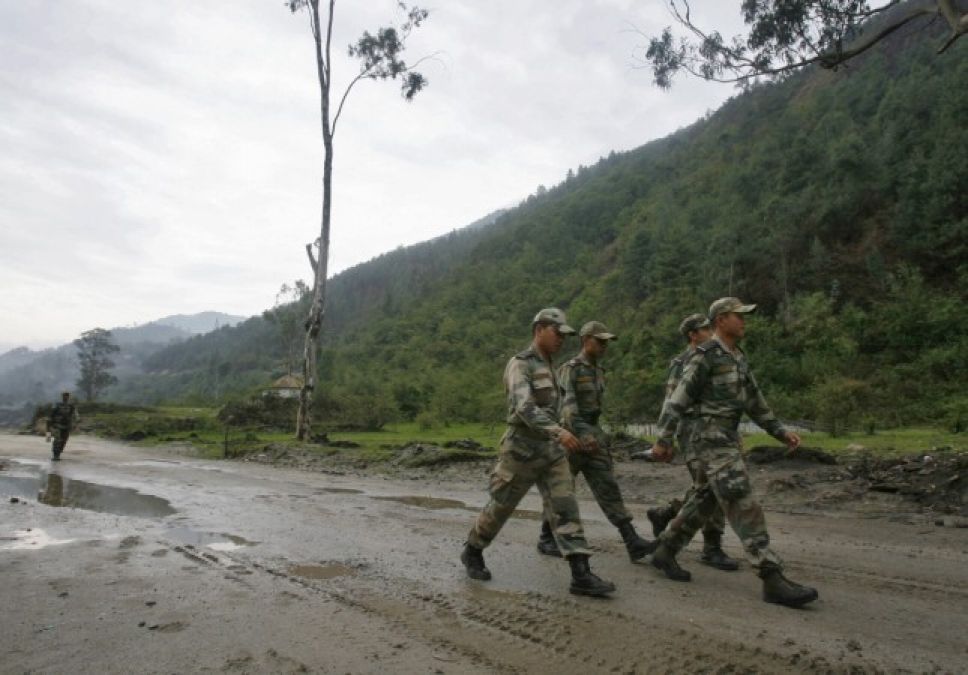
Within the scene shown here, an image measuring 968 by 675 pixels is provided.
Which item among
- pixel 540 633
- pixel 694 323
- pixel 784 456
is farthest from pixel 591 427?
pixel 784 456

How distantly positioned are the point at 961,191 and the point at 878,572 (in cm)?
4311

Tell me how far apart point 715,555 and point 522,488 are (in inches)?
70.5

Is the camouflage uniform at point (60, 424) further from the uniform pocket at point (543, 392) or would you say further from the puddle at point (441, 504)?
the uniform pocket at point (543, 392)

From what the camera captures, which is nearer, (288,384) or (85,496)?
(85,496)

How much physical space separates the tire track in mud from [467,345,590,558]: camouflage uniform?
533 mm

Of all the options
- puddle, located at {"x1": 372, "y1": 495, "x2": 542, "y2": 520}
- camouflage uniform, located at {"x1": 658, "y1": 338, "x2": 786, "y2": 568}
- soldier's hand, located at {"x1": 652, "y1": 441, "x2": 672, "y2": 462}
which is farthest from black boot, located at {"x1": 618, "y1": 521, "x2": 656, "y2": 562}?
puddle, located at {"x1": 372, "y1": 495, "x2": 542, "y2": 520}

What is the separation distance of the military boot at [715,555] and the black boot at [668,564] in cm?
49

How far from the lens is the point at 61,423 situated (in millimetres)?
16641

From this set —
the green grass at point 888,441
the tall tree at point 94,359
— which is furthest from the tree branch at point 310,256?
the tall tree at point 94,359

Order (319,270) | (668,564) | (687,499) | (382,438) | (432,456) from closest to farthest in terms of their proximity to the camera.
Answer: (668,564) < (687,499) < (432,456) < (319,270) < (382,438)

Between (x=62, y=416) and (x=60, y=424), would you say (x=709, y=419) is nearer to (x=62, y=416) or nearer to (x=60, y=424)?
(x=60, y=424)

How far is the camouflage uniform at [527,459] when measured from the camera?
4844mm

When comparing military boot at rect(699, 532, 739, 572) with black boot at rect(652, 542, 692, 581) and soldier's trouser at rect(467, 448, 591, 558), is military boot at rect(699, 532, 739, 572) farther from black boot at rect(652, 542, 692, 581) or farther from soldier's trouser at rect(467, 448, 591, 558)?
soldier's trouser at rect(467, 448, 591, 558)

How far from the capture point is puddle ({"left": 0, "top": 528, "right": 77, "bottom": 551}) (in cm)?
591
